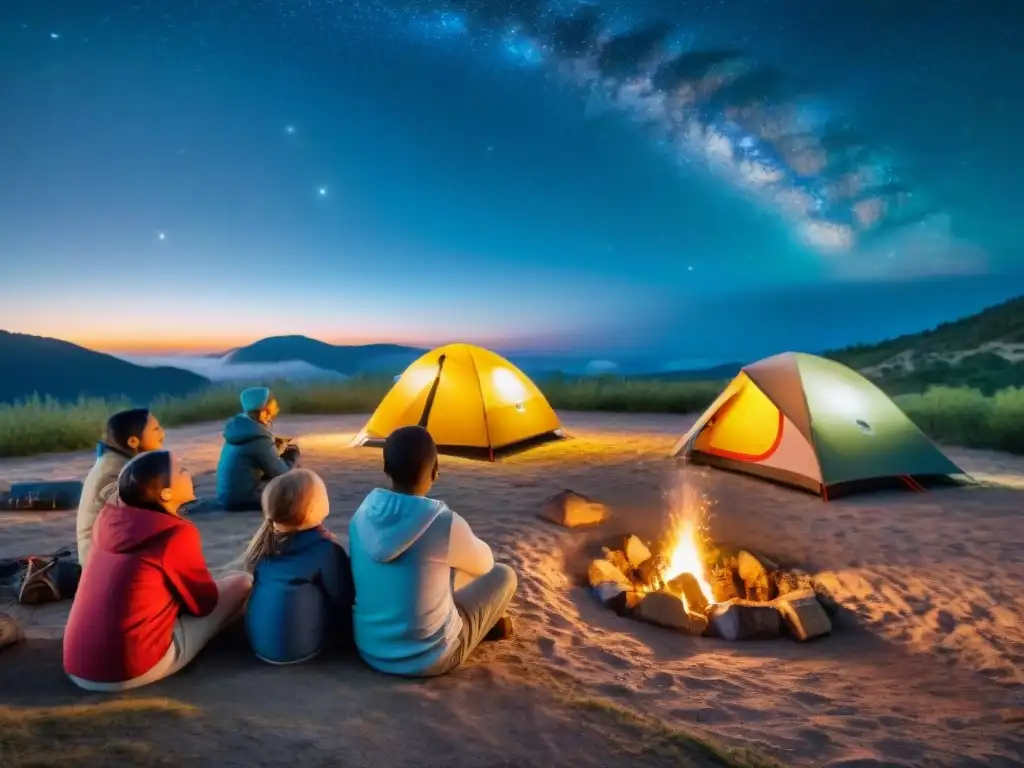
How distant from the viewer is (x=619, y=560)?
6.15 m

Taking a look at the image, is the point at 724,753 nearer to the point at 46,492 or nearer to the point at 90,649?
the point at 90,649

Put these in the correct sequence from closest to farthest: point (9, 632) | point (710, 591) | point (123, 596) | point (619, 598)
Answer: point (123, 596) < point (9, 632) < point (619, 598) < point (710, 591)

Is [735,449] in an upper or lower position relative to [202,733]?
upper

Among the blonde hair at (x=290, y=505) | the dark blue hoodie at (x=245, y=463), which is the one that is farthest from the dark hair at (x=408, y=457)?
the dark blue hoodie at (x=245, y=463)

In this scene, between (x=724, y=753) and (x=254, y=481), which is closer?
(x=724, y=753)

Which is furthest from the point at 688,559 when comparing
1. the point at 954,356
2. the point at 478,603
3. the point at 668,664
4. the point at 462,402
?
the point at 954,356

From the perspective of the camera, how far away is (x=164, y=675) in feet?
10.3

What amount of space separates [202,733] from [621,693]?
2.00 meters

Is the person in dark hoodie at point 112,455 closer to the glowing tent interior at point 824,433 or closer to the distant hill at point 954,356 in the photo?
the glowing tent interior at point 824,433

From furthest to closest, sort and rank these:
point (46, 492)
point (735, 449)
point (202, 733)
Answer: point (735, 449)
point (46, 492)
point (202, 733)

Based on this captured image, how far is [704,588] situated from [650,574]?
1.48 ft

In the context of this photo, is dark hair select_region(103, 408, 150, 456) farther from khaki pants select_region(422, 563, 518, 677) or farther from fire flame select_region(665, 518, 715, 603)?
fire flame select_region(665, 518, 715, 603)

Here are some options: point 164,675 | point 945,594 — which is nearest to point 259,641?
point 164,675

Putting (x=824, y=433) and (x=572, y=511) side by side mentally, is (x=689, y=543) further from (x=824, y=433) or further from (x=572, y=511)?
(x=824, y=433)
